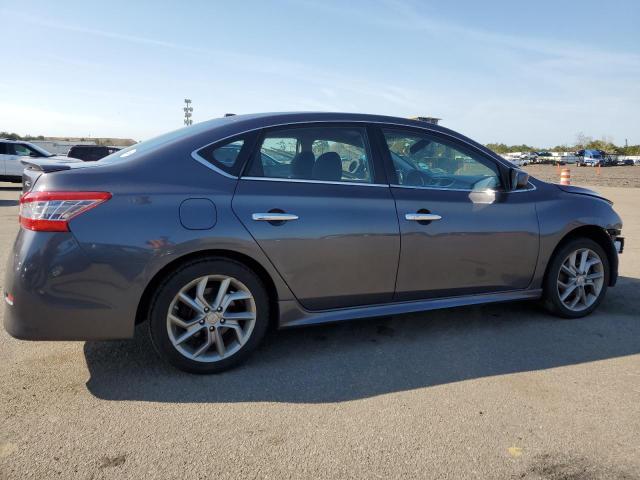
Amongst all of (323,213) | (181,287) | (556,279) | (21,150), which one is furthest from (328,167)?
(21,150)

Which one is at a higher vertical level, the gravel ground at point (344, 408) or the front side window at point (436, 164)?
the front side window at point (436, 164)

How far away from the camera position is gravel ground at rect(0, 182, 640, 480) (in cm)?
235

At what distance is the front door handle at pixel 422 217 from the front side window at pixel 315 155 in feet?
1.22

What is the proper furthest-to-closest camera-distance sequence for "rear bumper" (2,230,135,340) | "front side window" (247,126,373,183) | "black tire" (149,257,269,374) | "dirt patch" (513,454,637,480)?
1. "front side window" (247,126,373,183)
2. "black tire" (149,257,269,374)
3. "rear bumper" (2,230,135,340)
4. "dirt patch" (513,454,637,480)

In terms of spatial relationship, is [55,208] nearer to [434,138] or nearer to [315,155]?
[315,155]

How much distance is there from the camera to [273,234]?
10.6ft

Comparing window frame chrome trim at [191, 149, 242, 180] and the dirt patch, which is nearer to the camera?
the dirt patch

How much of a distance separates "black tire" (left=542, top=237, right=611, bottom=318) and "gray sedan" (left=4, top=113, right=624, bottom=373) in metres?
0.02

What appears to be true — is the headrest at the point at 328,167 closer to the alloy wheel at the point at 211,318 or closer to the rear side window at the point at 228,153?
the rear side window at the point at 228,153

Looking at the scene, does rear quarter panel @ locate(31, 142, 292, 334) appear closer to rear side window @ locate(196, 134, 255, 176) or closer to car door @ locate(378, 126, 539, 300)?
rear side window @ locate(196, 134, 255, 176)

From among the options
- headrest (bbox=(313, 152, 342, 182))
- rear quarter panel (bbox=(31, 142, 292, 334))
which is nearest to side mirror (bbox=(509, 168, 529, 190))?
headrest (bbox=(313, 152, 342, 182))

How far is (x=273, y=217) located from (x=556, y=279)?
2.50m

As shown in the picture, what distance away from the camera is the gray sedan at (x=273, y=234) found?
9.50 ft

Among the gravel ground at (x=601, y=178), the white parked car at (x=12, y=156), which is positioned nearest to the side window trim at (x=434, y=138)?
the gravel ground at (x=601, y=178)
